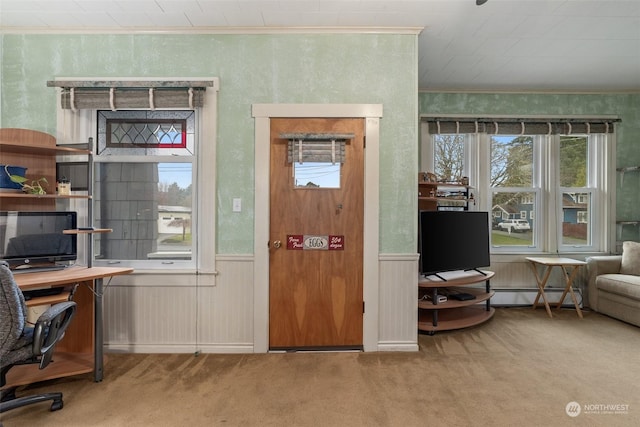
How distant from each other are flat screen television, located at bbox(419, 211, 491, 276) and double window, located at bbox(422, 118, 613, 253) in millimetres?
628

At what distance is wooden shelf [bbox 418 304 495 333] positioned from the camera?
315cm

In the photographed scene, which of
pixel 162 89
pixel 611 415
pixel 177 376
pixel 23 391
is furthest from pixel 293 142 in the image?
pixel 611 415

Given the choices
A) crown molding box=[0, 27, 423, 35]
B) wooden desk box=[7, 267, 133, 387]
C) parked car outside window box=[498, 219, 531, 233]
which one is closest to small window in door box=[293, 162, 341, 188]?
crown molding box=[0, 27, 423, 35]

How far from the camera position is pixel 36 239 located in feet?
7.93

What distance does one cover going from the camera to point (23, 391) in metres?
2.21

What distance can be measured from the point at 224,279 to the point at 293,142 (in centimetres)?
135

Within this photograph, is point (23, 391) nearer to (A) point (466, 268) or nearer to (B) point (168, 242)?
(B) point (168, 242)

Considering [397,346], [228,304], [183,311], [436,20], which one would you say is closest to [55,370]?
[183,311]

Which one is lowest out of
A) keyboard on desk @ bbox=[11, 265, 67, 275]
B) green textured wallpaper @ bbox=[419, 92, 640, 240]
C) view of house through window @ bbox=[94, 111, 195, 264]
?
keyboard on desk @ bbox=[11, 265, 67, 275]

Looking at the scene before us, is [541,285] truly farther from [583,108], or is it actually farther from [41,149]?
[41,149]

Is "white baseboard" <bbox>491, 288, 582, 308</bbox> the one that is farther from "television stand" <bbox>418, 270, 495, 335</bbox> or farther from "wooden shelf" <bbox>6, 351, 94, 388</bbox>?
"wooden shelf" <bbox>6, 351, 94, 388</bbox>

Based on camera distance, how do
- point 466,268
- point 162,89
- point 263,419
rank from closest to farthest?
point 263,419 → point 162,89 → point 466,268

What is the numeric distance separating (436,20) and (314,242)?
2.11 m

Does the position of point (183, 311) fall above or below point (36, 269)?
below
